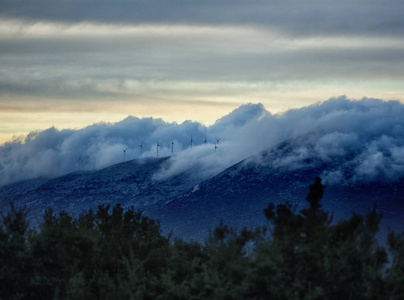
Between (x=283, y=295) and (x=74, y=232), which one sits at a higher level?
(x=74, y=232)

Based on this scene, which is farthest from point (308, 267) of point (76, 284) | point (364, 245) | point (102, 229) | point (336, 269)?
point (102, 229)

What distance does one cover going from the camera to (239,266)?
77062 millimetres

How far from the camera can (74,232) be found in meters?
85.6

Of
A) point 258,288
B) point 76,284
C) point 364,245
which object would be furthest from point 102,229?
point 364,245

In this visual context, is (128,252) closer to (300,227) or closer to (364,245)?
(300,227)

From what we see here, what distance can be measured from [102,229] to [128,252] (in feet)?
46.5

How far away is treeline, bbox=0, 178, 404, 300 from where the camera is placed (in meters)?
75.3

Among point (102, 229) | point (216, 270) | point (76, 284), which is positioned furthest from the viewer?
point (102, 229)

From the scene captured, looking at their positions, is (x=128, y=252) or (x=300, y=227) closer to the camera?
(x=300, y=227)

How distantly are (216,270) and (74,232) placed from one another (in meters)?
21.6

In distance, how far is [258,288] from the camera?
75625 mm

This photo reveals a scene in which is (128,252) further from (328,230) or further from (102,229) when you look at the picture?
(328,230)

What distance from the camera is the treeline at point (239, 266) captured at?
75312mm

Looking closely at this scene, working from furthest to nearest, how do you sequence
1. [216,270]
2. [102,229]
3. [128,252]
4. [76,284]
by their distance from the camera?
[102,229], [128,252], [216,270], [76,284]
